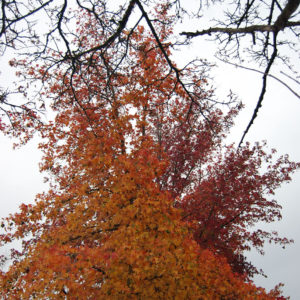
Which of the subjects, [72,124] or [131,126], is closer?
[131,126]

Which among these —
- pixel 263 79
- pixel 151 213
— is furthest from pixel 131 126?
pixel 263 79

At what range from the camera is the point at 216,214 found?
9406 millimetres

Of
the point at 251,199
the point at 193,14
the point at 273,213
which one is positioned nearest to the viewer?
the point at 193,14

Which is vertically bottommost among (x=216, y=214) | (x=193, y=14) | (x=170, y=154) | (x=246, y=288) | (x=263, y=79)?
(x=246, y=288)

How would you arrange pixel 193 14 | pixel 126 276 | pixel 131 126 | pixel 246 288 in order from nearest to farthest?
pixel 193 14 < pixel 126 276 < pixel 246 288 < pixel 131 126

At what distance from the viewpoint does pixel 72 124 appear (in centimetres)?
1023

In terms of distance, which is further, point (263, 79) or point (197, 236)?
point (197, 236)

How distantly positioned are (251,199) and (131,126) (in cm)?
600

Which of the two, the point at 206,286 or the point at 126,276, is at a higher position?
the point at 126,276

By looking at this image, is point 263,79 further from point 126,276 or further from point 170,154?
point 170,154

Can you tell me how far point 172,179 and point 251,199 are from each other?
3.59 m

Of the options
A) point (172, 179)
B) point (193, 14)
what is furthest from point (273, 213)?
point (193, 14)

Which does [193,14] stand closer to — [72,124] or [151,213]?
[151,213]

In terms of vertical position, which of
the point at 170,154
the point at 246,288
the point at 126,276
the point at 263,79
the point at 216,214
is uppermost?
the point at 170,154
